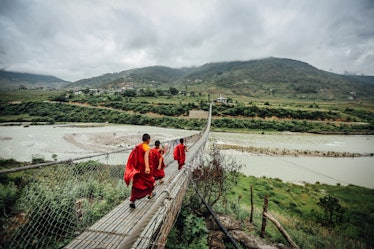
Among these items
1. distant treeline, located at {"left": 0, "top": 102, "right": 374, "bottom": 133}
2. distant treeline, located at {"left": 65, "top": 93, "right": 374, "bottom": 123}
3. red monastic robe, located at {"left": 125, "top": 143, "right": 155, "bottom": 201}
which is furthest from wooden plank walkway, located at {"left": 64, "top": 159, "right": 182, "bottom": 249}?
distant treeline, located at {"left": 65, "top": 93, "right": 374, "bottom": 123}

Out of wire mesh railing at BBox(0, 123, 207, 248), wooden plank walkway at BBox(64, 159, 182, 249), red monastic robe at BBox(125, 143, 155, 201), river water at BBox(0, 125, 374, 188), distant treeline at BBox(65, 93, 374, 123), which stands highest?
distant treeline at BBox(65, 93, 374, 123)

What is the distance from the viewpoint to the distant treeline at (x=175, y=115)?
35969mm

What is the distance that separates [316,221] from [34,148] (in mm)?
24637

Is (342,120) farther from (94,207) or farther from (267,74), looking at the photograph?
(267,74)

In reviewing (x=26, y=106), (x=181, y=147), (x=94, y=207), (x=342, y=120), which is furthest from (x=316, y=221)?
(x=26, y=106)

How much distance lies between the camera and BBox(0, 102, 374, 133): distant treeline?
35969 mm

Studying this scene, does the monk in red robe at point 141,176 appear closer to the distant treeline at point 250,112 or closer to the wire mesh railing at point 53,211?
the wire mesh railing at point 53,211

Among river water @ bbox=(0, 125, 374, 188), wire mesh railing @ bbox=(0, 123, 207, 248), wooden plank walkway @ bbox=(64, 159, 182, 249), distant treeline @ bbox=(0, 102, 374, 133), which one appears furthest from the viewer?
distant treeline @ bbox=(0, 102, 374, 133)

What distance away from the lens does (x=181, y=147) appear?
6.24 m

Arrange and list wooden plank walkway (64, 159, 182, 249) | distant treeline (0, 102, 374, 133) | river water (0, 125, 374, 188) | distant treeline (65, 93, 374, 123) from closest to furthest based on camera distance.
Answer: wooden plank walkway (64, 159, 182, 249) < river water (0, 125, 374, 188) < distant treeline (0, 102, 374, 133) < distant treeline (65, 93, 374, 123)

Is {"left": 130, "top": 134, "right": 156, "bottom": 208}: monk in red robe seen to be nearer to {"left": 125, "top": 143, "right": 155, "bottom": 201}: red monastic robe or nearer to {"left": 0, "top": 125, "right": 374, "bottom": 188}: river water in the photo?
{"left": 125, "top": 143, "right": 155, "bottom": 201}: red monastic robe

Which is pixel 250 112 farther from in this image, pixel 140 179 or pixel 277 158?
pixel 140 179

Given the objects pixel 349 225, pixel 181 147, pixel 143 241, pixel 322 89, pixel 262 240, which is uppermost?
pixel 322 89

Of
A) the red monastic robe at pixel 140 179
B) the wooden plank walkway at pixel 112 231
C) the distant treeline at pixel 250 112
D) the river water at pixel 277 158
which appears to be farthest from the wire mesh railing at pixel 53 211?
the distant treeline at pixel 250 112
